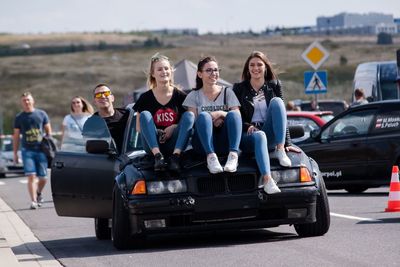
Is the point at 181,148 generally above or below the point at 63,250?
above

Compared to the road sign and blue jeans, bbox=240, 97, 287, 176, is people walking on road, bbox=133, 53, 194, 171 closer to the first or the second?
blue jeans, bbox=240, 97, 287, 176

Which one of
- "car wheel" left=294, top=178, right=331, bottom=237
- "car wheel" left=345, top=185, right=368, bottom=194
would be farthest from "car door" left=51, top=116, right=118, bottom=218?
"car wheel" left=345, top=185, right=368, bottom=194

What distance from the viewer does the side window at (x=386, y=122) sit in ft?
66.2

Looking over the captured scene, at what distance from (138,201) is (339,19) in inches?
5549

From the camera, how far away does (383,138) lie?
20.1 m

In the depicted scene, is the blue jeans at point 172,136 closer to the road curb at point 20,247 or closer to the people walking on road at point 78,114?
the road curb at point 20,247

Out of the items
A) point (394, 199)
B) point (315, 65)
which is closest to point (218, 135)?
point (394, 199)

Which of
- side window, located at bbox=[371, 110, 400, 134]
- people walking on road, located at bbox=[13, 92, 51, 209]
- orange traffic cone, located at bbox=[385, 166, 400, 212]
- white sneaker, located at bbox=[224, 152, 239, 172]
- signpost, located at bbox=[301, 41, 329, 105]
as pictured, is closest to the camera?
white sneaker, located at bbox=[224, 152, 239, 172]

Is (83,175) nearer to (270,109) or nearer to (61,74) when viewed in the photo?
(270,109)

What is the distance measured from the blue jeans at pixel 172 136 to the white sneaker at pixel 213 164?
35 centimetres

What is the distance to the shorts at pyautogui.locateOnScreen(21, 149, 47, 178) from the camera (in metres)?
21.0

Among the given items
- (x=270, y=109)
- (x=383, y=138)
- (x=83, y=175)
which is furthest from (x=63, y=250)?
(x=383, y=138)

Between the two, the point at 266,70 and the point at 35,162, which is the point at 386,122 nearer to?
the point at 35,162

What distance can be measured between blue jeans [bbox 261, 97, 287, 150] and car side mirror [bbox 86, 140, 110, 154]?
166 cm
